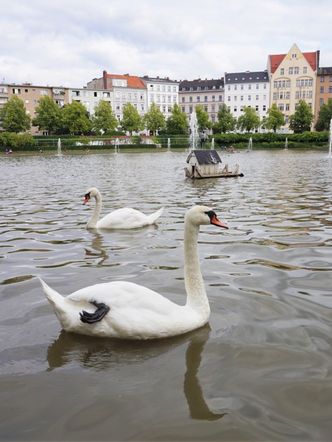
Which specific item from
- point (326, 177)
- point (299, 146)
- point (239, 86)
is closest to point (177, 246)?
point (326, 177)

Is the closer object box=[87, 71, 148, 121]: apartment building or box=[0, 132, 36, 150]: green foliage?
box=[0, 132, 36, 150]: green foliage

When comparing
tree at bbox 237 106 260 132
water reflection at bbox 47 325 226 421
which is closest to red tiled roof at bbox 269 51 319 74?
tree at bbox 237 106 260 132

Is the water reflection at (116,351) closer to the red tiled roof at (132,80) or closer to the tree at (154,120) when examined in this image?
the tree at (154,120)

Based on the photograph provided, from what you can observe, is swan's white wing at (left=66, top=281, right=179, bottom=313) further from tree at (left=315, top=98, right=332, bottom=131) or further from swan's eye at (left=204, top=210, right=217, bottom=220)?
tree at (left=315, top=98, right=332, bottom=131)

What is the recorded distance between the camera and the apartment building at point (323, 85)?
358ft

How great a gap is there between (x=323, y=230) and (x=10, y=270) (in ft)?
20.4

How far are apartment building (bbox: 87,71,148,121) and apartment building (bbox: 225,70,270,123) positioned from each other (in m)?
24.0

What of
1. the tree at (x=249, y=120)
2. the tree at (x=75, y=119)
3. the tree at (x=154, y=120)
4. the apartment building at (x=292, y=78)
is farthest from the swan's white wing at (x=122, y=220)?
the apartment building at (x=292, y=78)

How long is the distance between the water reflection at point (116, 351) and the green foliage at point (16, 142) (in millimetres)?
62316

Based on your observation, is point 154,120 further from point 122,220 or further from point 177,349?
point 177,349

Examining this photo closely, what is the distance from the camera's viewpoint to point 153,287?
607 cm

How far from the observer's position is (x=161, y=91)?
131 meters

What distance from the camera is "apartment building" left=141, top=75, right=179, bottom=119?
129625mm

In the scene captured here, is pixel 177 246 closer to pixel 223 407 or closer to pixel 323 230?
pixel 323 230
